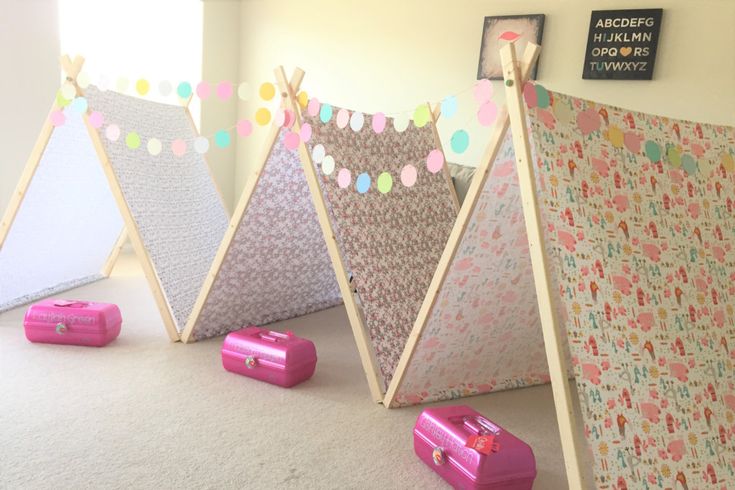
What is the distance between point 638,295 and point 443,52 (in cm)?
268

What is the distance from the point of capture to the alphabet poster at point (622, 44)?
2988 millimetres

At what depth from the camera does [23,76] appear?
3.46 meters

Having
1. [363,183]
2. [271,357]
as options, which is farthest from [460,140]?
[271,357]

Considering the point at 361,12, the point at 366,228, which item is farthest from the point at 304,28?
the point at 366,228

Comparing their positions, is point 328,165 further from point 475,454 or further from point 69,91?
point 69,91

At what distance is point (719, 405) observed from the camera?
1453mm

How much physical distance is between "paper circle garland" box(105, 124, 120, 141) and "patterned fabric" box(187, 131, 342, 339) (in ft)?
2.18

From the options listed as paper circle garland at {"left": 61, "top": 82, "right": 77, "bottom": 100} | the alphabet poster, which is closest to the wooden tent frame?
paper circle garland at {"left": 61, "top": 82, "right": 77, "bottom": 100}

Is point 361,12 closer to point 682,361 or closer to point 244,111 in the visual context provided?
point 244,111

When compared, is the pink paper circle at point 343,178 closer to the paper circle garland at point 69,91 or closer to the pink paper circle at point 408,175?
the pink paper circle at point 408,175

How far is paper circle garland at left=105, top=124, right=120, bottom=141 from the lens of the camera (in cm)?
244

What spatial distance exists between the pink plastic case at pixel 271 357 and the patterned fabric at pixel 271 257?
0.34m

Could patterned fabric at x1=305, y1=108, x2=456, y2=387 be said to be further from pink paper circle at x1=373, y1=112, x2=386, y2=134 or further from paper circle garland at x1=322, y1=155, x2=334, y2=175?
pink paper circle at x1=373, y1=112, x2=386, y2=134

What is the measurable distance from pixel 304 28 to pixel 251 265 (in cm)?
244
